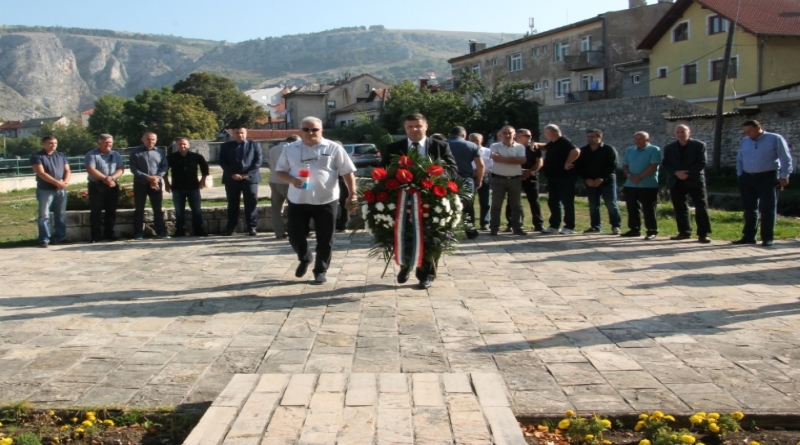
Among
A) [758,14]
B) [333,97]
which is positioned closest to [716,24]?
[758,14]

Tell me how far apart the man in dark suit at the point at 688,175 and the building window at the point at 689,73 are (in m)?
31.2

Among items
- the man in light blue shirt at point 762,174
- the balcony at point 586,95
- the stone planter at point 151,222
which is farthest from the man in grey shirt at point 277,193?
the balcony at point 586,95

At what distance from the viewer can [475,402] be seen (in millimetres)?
4098

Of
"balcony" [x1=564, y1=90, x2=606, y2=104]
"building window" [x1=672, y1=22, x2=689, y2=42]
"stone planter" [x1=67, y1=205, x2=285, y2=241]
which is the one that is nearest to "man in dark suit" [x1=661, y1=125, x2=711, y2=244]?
"stone planter" [x1=67, y1=205, x2=285, y2=241]

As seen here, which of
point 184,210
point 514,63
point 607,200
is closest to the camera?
point 607,200

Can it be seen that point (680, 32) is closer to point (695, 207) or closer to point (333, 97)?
point (695, 207)

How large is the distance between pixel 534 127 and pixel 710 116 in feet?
53.9

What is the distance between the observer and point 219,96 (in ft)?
288

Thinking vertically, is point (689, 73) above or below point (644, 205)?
above

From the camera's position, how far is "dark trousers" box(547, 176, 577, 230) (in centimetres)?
1230

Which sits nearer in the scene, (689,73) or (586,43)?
(689,73)

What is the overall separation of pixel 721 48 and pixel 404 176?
35.2 meters

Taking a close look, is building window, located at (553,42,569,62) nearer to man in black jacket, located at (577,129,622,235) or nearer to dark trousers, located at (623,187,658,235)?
man in black jacket, located at (577,129,622,235)

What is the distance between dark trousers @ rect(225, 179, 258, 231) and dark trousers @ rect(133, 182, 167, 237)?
1.04 metres
